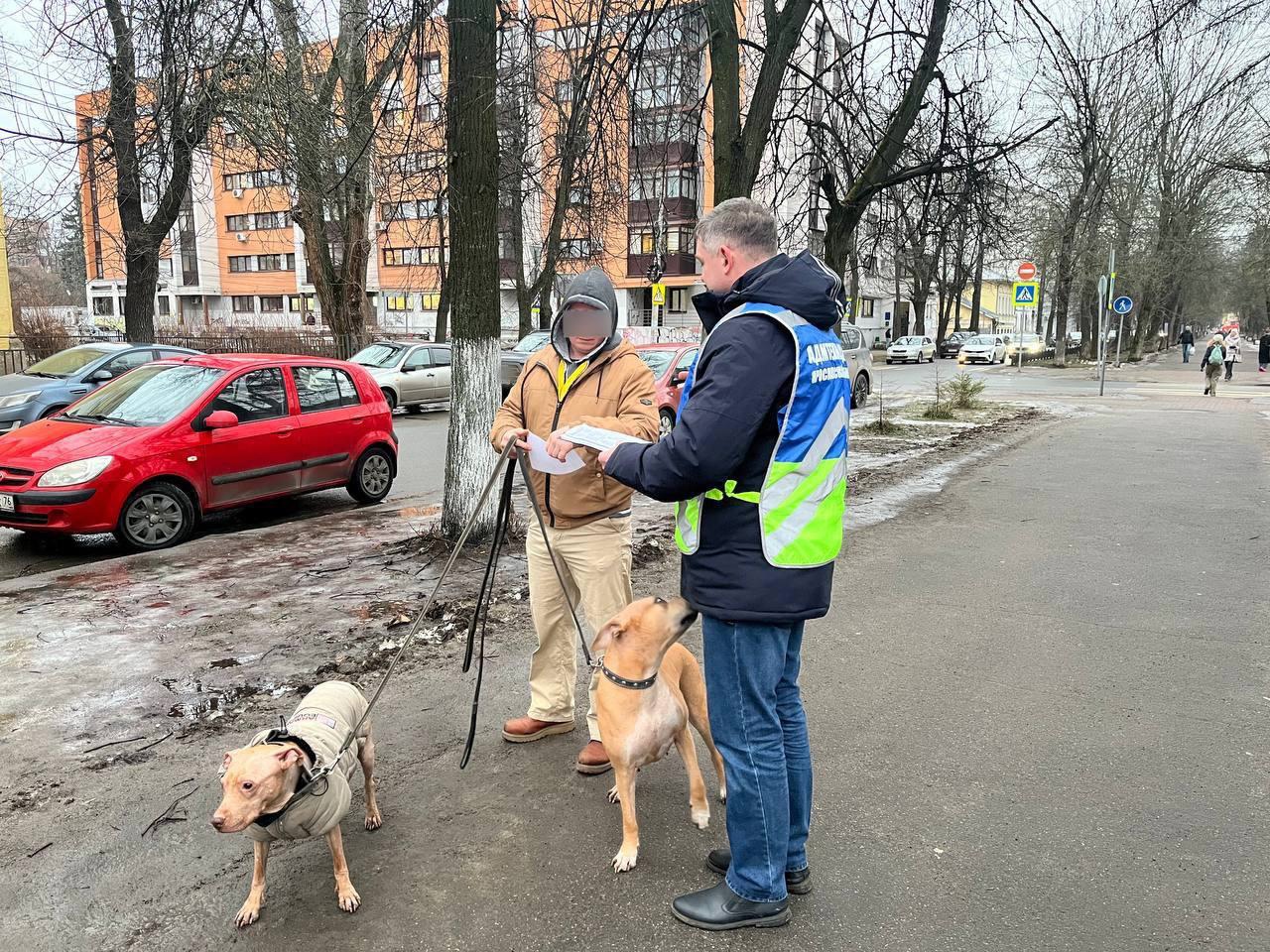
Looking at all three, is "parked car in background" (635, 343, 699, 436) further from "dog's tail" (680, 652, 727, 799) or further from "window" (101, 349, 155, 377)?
"dog's tail" (680, 652, 727, 799)

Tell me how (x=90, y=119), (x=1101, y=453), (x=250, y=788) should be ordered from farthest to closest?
1. (x=1101, y=453)
2. (x=90, y=119)
3. (x=250, y=788)

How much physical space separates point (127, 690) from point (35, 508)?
135 inches

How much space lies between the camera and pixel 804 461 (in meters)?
2.41

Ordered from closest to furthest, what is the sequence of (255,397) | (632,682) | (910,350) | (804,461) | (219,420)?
(804,461)
(632,682)
(219,420)
(255,397)
(910,350)

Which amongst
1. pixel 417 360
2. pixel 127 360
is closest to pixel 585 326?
pixel 127 360

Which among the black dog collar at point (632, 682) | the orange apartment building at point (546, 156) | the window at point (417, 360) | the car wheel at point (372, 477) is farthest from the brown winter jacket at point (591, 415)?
the window at point (417, 360)

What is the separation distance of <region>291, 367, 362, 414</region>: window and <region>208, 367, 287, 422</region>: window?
Result: 23 cm

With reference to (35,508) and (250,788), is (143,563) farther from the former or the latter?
(250,788)

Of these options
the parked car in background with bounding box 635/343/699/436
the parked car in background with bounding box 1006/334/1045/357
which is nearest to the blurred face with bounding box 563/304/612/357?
the parked car in background with bounding box 635/343/699/436

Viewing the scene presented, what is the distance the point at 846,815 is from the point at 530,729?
1396 mm

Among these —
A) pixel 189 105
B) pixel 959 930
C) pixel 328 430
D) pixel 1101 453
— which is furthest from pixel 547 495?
pixel 1101 453

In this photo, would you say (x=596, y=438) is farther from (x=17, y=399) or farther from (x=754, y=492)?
(x=17, y=399)

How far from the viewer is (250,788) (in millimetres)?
2406

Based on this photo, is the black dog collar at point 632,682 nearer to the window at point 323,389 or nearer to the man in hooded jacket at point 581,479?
the man in hooded jacket at point 581,479
